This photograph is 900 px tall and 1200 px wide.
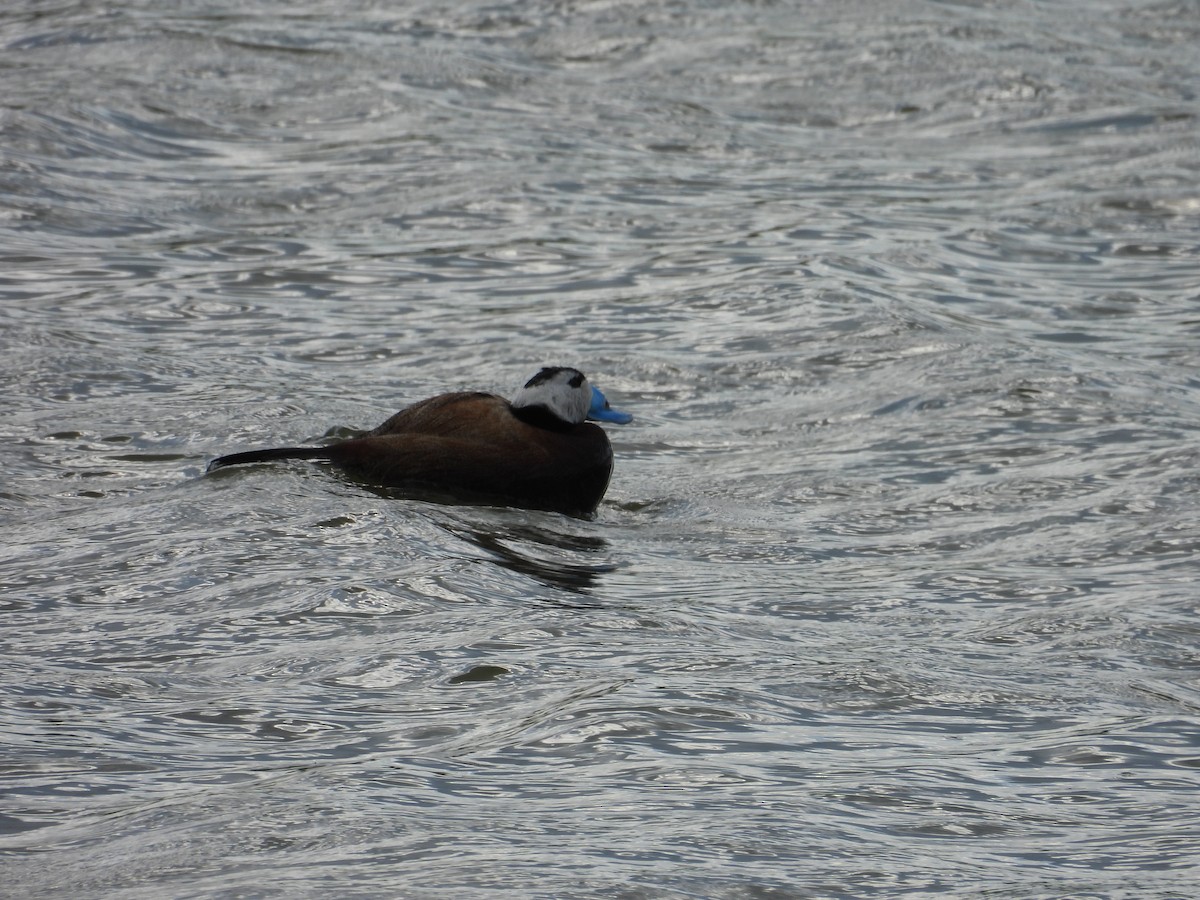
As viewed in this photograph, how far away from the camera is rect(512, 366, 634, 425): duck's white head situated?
7.73 meters

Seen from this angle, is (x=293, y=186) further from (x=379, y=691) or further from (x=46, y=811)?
(x=46, y=811)

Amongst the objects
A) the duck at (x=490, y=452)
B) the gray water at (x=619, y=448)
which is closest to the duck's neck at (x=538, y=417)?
the duck at (x=490, y=452)

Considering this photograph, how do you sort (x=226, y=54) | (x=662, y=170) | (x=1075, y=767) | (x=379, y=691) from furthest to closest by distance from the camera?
(x=226, y=54) < (x=662, y=170) < (x=379, y=691) < (x=1075, y=767)

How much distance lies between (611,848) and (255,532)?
296 cm

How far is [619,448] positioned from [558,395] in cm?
131

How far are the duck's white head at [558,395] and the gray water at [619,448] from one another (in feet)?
1.63

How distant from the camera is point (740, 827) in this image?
4117mm

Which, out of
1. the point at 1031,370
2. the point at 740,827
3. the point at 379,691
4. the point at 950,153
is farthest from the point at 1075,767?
the point at 950,153

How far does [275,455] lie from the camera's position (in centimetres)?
753

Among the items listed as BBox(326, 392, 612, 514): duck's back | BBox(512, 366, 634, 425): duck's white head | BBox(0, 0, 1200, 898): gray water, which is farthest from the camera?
BBox(512, 366, 634, 425): duck's white head

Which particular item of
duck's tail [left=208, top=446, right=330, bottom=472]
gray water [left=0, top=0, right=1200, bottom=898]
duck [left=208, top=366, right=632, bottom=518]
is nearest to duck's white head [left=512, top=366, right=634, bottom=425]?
duck [left=208, top=366, right=632, bottom=518]

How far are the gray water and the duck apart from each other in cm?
18

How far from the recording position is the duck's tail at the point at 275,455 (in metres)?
7.49

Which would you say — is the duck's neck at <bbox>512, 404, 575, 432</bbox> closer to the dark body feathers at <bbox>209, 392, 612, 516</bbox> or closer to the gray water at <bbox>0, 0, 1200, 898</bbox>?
the dark body feathers at <bbox>209, 392, 612, 516</bbox>
